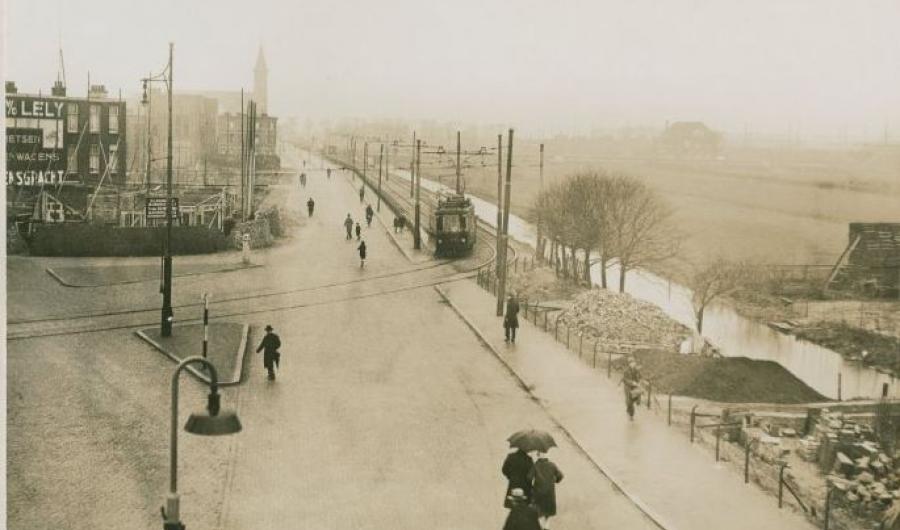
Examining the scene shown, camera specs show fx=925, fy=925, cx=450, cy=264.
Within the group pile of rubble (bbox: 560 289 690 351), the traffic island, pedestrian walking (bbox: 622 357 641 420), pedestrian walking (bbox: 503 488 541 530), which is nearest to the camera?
pedestrian walking (bbox: 503 488 541 530)

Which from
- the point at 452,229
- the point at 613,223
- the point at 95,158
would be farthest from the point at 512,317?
the point at 95,158

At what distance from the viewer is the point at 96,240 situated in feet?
93.2

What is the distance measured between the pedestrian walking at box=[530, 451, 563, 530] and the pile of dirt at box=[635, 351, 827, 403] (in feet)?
34.7

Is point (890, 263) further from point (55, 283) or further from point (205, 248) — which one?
point (55, 283)

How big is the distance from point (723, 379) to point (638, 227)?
14.6 metres

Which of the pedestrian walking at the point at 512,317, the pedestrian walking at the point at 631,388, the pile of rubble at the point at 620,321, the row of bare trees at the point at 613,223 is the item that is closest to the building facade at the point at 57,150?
the pedestrian walking at the point at 512,317

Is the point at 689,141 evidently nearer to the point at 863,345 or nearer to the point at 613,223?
the point at 613,223

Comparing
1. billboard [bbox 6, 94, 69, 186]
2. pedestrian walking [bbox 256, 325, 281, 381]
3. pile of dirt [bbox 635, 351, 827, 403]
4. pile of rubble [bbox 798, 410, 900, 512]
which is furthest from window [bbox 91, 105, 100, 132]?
pile of rubble [bbox 798, 410, 900, 512]

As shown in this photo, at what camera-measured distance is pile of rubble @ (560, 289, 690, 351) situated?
936 inches

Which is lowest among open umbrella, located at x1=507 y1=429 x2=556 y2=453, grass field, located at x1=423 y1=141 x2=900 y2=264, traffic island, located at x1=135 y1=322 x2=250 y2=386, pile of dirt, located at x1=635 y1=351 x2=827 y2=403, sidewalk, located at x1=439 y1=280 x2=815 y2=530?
pile of dirt, located at x1=635 y1=351 x2=827 y2=403

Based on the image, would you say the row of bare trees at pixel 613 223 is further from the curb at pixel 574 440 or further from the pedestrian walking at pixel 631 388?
the pedestrian walking at pixel 631 388

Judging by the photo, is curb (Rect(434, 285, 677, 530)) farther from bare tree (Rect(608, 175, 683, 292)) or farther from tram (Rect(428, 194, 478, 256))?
bare tree (Rect(608, 175, 683, 292))

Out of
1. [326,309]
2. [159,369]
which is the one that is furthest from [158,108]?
[159,369]

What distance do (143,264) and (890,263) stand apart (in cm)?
2071
